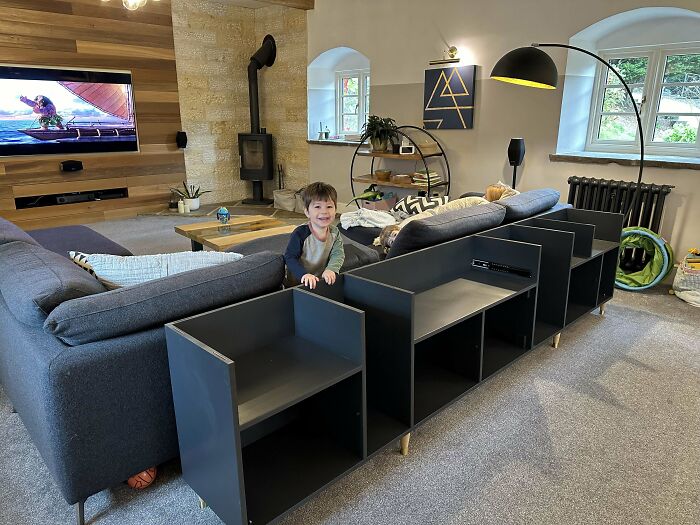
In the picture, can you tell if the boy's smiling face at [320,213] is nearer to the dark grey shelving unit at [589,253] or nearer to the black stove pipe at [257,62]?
the dark grey shelving unit at [589,253]

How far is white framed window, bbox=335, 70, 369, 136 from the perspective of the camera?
658 cm

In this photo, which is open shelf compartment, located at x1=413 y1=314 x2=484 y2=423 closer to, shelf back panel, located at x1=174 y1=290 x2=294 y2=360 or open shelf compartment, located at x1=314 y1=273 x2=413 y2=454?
open shelf compartment, located at x1=314 y1=273 x2=413 y2=454

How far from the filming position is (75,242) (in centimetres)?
344

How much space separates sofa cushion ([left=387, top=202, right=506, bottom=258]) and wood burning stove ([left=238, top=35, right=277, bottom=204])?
4.69 m

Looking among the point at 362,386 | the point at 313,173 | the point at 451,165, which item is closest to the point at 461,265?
the point at 362,386

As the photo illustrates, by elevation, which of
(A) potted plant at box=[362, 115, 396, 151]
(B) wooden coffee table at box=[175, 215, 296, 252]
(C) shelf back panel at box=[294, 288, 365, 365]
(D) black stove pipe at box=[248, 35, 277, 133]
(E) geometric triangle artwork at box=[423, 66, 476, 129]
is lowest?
(B) wooden coffee table at box=[175, 215, 296, 252]

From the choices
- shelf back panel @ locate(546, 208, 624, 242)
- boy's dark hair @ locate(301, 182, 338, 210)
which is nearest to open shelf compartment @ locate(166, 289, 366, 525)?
boy's dark hair @ locate(301, 182, 338, 210)

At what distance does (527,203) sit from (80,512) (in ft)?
9.38

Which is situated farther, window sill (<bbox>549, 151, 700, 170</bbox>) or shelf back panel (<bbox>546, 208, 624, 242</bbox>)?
window sill (<bbox>549, 151, 700, 170</bbox>)

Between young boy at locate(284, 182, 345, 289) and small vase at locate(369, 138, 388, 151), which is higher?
small vase at locate(369, 138, 388, 151)

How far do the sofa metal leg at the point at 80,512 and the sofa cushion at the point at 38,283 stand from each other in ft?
1.98

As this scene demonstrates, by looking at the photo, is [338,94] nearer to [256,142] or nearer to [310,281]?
[256,142]

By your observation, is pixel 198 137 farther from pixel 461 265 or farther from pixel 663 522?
pixel 663 522

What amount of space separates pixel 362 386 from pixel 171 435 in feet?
2.31
